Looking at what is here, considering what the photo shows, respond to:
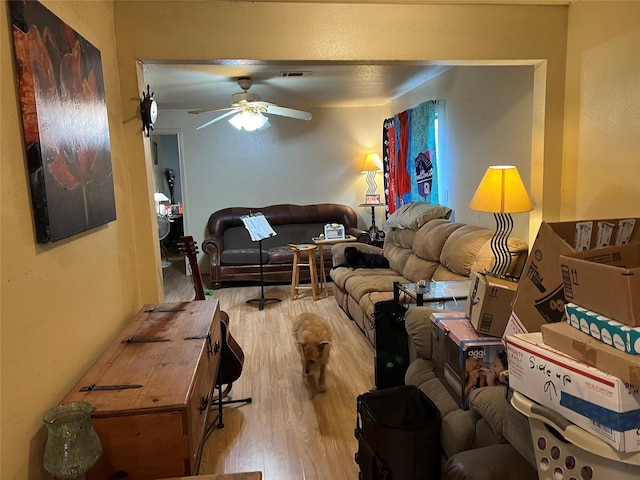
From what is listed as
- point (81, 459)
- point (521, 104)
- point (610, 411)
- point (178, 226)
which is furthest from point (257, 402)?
point (178, 226)

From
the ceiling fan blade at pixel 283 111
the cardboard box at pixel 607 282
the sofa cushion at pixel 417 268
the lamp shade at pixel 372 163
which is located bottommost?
the sofa cushion at pixel 417 268

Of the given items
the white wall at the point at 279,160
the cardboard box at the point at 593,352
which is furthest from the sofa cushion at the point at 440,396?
the white wall at the point at 279,160

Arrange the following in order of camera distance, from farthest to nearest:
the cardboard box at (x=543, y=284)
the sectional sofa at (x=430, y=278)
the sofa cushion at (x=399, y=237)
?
the sofa cushion at (x=399, y=237) < the sectional sofa at (x=430, y=278) < the cardboard box at (x=543, y=284)

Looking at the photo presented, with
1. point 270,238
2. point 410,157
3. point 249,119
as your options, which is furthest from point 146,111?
point 270,238

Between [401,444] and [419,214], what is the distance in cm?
301

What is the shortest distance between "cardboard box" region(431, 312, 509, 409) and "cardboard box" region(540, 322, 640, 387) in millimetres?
623

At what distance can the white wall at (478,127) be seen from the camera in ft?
10.9

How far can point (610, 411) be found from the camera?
103 centimetres

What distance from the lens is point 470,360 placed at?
1.87 m

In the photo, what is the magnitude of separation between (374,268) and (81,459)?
3.77 meters

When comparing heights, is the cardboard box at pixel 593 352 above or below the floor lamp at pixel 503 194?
below

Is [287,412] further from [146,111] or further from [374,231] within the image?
[374,231]

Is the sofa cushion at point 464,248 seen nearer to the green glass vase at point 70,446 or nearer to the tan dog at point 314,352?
the tan dog at point 314,352

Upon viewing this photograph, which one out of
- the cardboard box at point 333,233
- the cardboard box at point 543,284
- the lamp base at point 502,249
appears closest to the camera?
the cardboard box at point 543,284
